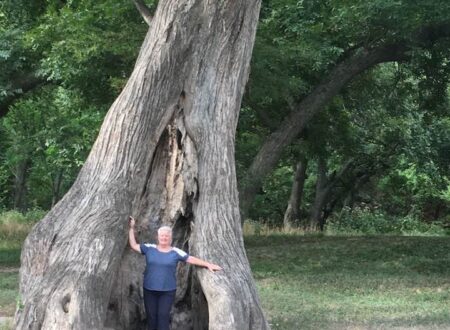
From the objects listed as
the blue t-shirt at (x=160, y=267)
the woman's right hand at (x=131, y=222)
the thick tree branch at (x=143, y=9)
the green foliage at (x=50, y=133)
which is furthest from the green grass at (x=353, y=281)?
the green foliage at (x=50, y=133)

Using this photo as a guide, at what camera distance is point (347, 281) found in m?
14.1

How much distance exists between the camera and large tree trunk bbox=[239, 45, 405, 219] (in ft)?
56.9

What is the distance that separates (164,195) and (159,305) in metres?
1.45

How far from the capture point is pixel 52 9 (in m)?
16.5

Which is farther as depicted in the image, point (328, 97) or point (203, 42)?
point (328, 97)

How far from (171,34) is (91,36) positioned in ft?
19.8

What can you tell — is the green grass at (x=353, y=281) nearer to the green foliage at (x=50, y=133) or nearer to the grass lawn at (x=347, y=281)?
the grass lawn at (x=347, y=281)

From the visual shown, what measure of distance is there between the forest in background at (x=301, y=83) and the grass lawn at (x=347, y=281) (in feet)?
6.66

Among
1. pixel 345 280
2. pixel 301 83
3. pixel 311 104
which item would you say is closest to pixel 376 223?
pixel 311 104

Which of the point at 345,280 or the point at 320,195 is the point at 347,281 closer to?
the point at 345,280

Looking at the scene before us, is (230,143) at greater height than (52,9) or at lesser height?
lesser

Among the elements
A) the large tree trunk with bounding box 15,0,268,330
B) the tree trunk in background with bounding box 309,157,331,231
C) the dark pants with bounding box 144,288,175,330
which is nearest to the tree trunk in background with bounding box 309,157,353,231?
the tree trunk in background with bounding box 309,157,331,231

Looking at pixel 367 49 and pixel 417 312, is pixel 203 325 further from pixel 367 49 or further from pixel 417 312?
pixel 367 49

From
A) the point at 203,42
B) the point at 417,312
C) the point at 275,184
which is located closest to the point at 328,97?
the point at 417,312
